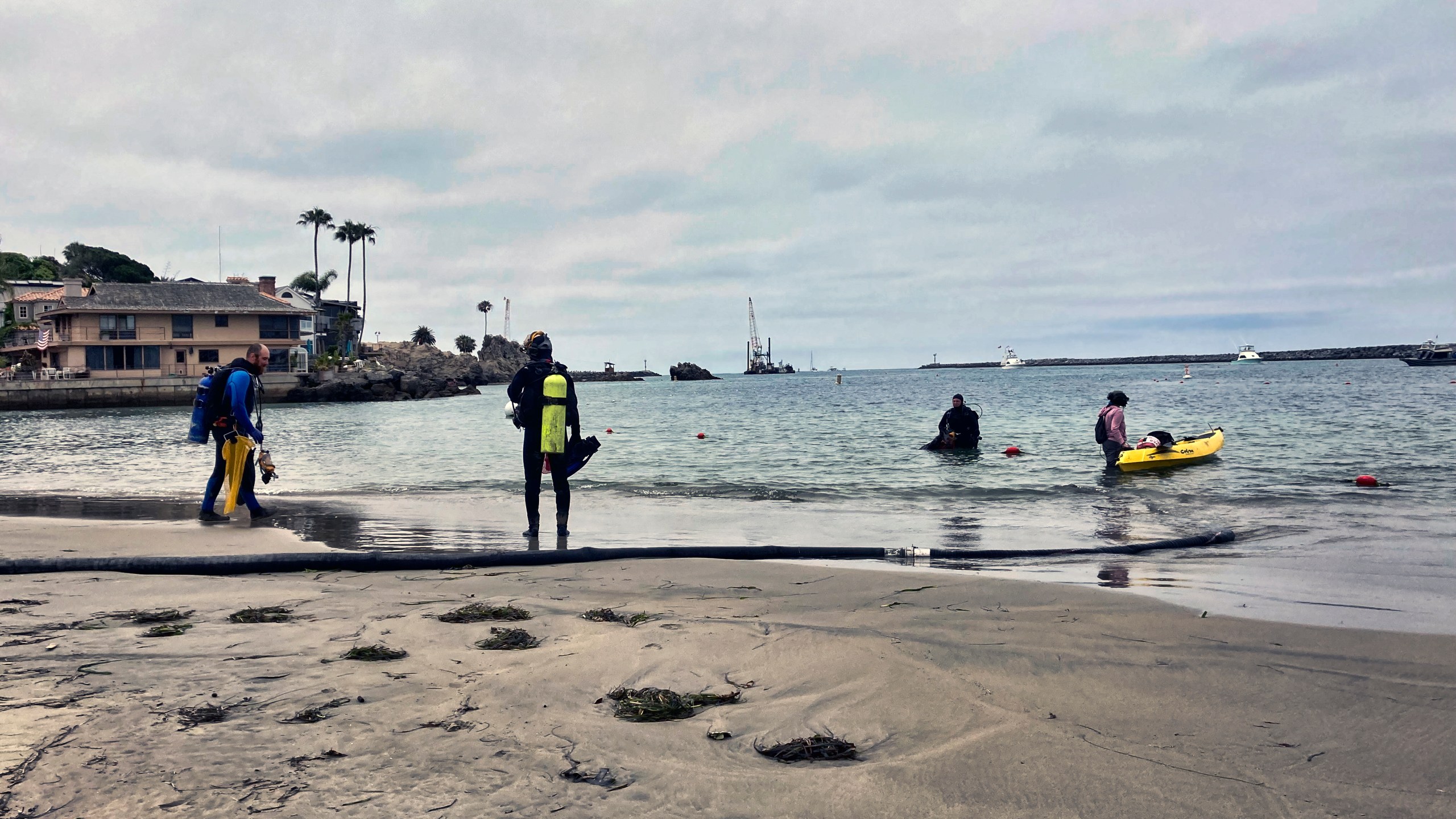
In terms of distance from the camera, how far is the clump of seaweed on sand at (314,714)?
297 centimetres

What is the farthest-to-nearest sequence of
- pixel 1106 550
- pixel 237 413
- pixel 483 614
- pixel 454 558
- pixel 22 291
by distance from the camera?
pixel 22 291 < pixel 237 413 < pixel 1106 550 < pixel 454 558 < pixel 483 614

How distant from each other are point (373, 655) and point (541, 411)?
446 centimetres

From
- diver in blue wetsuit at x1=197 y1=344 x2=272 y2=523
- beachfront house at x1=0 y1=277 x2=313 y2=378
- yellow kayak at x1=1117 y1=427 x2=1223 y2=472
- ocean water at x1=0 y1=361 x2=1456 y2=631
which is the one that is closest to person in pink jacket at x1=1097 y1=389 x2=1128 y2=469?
yellow kayak at x1=1117 y1=427 x2=1223 y2=472

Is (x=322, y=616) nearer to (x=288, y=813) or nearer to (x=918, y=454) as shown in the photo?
(x=288, y=813)

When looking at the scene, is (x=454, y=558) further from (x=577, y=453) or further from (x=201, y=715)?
(x=201, y=715)

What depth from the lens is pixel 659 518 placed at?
10.2 meters

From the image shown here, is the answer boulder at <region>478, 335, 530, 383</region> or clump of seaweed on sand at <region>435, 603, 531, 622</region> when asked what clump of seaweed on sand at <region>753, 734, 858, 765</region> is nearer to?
clump of seaweed on sand at <region>435, 603, 531, 622</region>

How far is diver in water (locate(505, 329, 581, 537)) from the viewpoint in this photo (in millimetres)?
8078

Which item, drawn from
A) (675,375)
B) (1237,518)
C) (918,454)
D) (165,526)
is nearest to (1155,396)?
(918,454)

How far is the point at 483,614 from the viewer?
467 centimetres

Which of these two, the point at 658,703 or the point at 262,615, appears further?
the point at 262,615

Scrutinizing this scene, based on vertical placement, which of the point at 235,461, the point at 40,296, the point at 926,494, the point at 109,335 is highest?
the point at 40,296

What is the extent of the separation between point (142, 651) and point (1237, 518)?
36.4 feet

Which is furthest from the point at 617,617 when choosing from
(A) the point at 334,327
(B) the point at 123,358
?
(A) the point at 334,327
